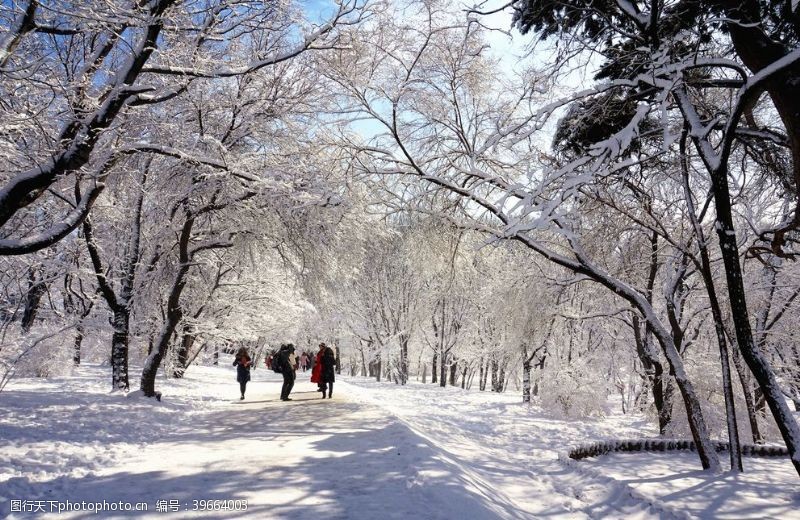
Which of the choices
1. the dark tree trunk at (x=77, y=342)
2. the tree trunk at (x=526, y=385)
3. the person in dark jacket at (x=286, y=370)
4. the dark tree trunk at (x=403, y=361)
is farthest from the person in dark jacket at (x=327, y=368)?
the dark tree trunk at (x=403, y=361)

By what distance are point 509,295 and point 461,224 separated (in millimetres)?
5931

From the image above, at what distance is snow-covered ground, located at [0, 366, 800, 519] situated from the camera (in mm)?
4543

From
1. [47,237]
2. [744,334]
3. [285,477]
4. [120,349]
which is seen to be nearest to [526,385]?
[744,334]

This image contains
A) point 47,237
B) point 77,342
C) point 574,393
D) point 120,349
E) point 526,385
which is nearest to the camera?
point 47,237

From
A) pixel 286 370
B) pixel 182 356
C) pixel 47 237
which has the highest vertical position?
pixel 47 237

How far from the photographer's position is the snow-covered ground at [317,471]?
454 cm

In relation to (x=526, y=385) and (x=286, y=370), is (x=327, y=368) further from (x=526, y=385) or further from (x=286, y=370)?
(x=526, y=385)

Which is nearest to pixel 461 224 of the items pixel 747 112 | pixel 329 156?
pixel 329 156

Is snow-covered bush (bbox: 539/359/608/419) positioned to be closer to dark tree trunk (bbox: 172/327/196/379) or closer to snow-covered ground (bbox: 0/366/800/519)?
snow-covered ground (bbox: 0/366/800/519)

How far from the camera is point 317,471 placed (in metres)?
5.65

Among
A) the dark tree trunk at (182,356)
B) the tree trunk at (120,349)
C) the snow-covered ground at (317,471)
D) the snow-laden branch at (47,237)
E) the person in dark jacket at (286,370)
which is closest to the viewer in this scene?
the snow-covered ground at (317,471)

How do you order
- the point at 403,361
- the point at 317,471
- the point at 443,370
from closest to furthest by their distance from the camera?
the point at 317,471, the point at 443,370, the point at 403,361

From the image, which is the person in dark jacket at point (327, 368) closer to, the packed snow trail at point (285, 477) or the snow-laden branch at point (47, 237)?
the packed snow trail at point (285, 477)

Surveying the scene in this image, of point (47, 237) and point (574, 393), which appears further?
point (574, 393)
